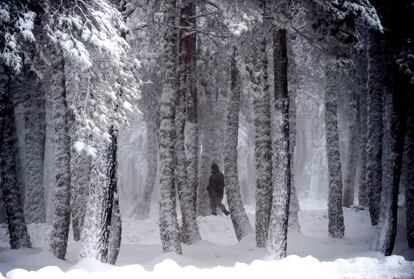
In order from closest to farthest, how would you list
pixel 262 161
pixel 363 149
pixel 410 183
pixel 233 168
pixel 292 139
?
pixel 410 183 < pixel 262 161 < pixel 233 168 < pixel 292 139 < pixel 363 149

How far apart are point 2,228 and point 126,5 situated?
Answer: 35.8 ft

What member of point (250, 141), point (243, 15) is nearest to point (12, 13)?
point (243, 15)

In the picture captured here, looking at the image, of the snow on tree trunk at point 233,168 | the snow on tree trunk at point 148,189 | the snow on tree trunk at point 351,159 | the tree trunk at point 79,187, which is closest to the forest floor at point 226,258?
the snow on tree trunk at point 233,168

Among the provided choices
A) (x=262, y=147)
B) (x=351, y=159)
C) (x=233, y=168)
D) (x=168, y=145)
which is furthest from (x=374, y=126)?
(x=168, y=145)

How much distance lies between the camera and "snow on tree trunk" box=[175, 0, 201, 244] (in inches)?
453

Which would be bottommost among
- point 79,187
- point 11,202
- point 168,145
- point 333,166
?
point 11,202

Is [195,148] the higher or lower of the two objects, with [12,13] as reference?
lower

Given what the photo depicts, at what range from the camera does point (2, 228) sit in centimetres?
1570

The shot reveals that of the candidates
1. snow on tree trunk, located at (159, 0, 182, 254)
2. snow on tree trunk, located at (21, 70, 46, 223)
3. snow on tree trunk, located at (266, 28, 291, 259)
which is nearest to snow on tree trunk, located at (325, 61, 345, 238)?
snow on tree trunk, located at (266, 28, 291, 259)

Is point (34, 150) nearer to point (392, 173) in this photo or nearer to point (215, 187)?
point (215, 187)

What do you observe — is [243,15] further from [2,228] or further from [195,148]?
[2,228]

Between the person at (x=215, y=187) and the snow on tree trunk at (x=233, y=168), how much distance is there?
3402 mm

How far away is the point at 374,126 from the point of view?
47.4ft

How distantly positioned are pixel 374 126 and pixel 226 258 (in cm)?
764
